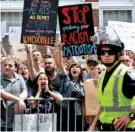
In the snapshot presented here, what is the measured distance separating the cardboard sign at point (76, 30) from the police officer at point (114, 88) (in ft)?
11.7

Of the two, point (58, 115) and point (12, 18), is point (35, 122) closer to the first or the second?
point (58, 115)

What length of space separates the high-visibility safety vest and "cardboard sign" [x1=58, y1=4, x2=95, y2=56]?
144 inches

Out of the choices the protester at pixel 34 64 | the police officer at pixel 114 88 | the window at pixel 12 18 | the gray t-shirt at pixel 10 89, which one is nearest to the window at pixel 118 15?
the window at pixel 12 18

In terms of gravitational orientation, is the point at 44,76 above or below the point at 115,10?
below

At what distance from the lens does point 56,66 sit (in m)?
7.81

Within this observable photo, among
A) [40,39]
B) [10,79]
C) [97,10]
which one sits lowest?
[10,79]

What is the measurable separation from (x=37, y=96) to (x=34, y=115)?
285 millimetres

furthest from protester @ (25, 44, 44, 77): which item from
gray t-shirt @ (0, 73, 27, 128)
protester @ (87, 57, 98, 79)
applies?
protester @ (87, 57, 98, 79)

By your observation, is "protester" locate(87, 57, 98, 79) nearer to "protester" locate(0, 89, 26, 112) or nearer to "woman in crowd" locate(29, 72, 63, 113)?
"woman in crowd" locate(29, 72, 63, 113)

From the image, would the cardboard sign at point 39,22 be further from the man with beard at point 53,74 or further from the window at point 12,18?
the window at point 12,18

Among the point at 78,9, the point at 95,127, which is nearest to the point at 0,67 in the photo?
the point at 95,127

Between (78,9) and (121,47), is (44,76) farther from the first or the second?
(78,9)

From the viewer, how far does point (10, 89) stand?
681 cm

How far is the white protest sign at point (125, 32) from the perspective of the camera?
1070 cm
